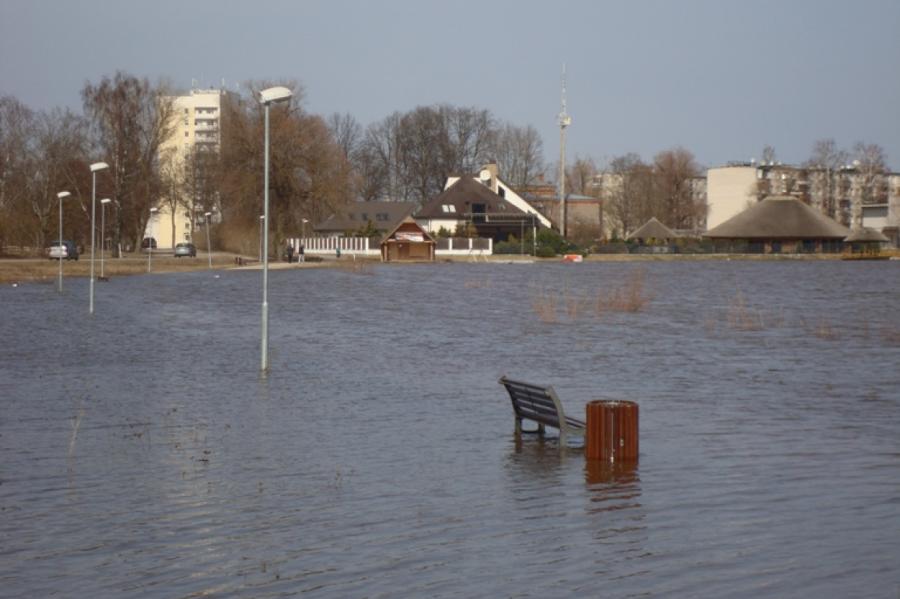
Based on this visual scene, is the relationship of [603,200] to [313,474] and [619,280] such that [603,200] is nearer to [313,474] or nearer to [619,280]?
[619,280]

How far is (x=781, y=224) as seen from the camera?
5600 inches

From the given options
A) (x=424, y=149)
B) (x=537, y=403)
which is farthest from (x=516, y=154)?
(x=537, y=403)

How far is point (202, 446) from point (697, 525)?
309 inches

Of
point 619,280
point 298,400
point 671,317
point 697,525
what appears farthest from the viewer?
point 619,280

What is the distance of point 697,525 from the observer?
12875 millimetres

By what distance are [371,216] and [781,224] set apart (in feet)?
156

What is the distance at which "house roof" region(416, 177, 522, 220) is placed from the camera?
457 ft

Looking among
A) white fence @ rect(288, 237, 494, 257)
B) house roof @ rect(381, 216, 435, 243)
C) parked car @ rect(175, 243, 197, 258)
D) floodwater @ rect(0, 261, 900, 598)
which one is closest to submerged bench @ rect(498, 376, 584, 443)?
floodwater @ rect(0, 261, 900, 598)

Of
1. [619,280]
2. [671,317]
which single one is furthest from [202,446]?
[619,280]

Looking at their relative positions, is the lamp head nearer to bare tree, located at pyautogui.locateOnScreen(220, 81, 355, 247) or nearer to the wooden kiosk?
bare tree, located at pyautogui.locateOnScreen(220, 81, 355, 247)

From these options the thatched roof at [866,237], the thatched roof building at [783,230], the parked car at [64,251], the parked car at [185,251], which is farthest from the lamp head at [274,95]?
the thatched roof at [866,237]

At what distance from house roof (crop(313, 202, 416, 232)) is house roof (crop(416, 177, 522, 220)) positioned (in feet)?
23.9

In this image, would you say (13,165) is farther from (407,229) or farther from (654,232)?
(654,232)

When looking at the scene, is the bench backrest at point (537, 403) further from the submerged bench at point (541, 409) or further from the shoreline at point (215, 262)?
the shoreline at point (215, 262)
